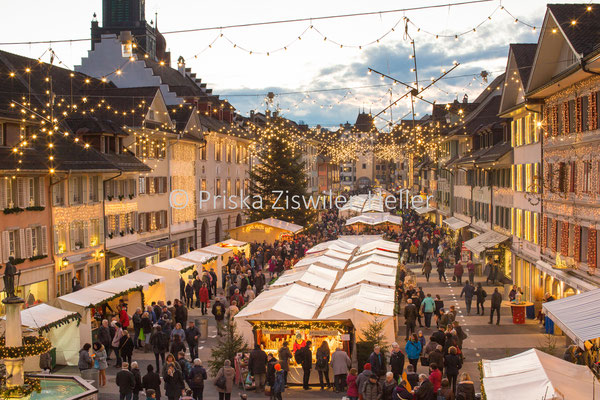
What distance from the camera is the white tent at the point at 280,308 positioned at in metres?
17.6

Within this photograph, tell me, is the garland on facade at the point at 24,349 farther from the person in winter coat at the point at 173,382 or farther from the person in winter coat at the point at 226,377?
the person in winter coat at the point at 226,377

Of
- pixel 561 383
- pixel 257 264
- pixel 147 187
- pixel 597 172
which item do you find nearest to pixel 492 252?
pixel 257 264

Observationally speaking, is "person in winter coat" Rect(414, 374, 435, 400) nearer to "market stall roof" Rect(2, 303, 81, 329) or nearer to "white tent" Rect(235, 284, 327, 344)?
"white tent" Rect(235, 284, 327, 344)

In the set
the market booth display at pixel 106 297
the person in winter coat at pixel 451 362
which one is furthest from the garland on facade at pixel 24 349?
the person in winter coat at pixel 451 362

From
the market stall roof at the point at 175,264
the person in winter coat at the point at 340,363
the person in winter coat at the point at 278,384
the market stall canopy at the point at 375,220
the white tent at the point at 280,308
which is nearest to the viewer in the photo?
the person in winter coat at the point at 278,384

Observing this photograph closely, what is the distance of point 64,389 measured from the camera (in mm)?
15055

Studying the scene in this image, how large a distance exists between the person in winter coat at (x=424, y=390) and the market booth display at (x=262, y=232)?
3147 centimetres

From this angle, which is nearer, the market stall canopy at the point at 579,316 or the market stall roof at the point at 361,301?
the market stall canopy at the point at 579,316

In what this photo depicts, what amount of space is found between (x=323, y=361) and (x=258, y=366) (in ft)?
5.09

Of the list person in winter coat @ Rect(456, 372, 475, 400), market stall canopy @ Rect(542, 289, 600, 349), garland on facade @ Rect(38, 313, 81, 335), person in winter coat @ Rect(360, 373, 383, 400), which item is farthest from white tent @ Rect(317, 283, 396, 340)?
garland on facade @ Rect(38, 313, 81, 335)

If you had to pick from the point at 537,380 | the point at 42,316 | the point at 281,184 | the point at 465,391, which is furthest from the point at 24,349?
the point at 281,184

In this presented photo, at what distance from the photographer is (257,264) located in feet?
126

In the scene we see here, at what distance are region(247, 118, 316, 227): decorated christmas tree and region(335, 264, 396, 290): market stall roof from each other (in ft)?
94.0

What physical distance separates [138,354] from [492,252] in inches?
874
